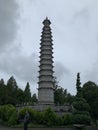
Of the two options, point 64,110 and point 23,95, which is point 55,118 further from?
point 23,95

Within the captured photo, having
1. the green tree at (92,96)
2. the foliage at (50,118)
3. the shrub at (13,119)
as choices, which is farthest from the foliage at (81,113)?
the shrub at (13,119)

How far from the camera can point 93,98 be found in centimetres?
6525

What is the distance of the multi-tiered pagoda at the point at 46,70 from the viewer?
70625 millimetres

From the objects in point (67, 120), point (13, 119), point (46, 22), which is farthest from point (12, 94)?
point (67, 120)

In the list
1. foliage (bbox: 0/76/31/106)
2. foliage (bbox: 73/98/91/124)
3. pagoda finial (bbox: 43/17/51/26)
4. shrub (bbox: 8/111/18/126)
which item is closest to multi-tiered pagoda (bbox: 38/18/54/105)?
pagoda finial (bbox: 43/17/51/26)

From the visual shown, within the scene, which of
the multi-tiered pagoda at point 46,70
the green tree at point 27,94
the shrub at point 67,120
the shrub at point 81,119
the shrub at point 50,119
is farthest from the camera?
the green tree at point 27,94

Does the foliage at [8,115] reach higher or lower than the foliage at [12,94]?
lower

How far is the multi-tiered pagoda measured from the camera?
7062 cm

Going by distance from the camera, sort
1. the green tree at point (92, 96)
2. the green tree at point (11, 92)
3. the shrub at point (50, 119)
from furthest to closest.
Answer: the green tree at point (11, 92) → the green tree at point (92, 96) → the shrub at point (50, 119)

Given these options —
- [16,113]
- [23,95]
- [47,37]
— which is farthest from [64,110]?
[23,95]

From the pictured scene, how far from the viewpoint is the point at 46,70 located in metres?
72.4

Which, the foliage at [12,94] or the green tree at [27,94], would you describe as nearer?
the foliage at [12,94]

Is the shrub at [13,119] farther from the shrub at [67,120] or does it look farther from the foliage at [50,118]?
the shrub at [67,120]

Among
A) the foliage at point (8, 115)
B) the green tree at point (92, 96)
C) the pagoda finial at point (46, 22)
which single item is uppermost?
the pagoda finial at point (46, 22)
